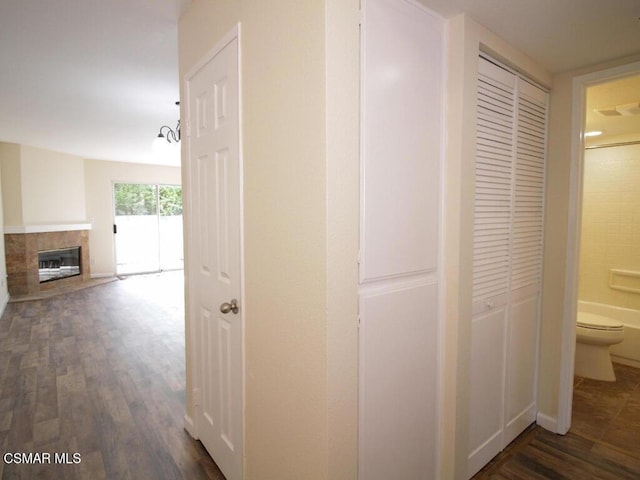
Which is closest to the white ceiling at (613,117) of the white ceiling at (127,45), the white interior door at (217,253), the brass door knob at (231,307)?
the white ceiling at (127,45)

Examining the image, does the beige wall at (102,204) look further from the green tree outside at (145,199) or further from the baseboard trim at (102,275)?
the green tree outside at (145,199)

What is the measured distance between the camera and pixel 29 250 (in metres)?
5.42

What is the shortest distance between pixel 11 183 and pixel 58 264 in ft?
5.58

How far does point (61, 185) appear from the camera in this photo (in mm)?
6113

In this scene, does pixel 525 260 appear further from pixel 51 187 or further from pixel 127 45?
pixel 51 187

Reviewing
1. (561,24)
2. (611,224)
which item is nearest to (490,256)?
(561,24)

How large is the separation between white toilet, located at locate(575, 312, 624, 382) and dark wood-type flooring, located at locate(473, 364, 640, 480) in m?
0.27

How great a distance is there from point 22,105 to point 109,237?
4.19 meters

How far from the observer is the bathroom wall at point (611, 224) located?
338 centimetres

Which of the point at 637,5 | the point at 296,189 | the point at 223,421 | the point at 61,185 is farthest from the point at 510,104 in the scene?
the point at 61,185

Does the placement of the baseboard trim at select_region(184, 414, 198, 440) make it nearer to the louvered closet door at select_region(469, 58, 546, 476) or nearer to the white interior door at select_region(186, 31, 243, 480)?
the white interior door at select_region(186, 31, 243, 480)

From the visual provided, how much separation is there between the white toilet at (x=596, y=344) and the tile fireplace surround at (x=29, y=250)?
751cm

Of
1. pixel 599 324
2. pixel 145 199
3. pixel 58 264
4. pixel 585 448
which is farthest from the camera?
pixel 145 199

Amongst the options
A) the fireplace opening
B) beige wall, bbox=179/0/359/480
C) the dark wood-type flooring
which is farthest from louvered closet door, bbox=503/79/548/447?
the fireplace opening
